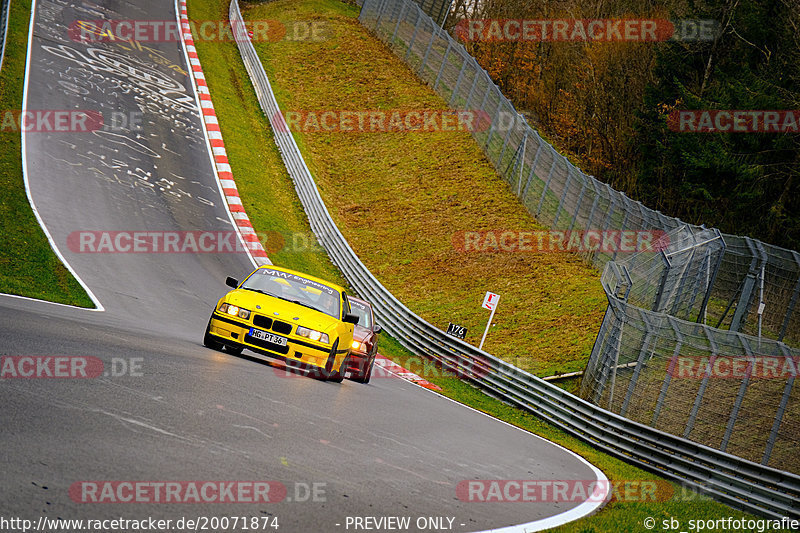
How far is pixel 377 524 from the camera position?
5785mm

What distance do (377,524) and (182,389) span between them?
10.7 ft

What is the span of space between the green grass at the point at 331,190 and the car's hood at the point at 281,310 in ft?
14.8

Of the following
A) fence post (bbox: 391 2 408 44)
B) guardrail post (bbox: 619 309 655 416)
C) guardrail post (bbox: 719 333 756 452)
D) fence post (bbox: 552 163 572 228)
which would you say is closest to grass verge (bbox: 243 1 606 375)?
fence post (bbox: 391 2 408 44)

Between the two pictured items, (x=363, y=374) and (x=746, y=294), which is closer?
(x=363, y=374)

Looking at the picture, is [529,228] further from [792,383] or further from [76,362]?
[76,362]

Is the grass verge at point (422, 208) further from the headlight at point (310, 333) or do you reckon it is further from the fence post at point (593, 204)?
the headlight at point (310, 333)

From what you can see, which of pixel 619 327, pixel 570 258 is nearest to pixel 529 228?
pixel 570 258

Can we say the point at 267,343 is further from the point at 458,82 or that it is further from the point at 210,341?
the point at 458,82

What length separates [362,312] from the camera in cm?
1678

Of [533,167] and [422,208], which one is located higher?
[533,167]

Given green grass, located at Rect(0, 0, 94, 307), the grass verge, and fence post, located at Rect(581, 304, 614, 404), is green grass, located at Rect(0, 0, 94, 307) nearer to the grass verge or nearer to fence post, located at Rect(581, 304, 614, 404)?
fence post, located at Rect(581, 304, 614, 404)

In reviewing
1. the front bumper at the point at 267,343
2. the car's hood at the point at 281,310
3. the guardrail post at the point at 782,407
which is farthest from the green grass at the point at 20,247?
the guardrail post at the point at 782,407

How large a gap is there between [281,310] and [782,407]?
714 centimetres

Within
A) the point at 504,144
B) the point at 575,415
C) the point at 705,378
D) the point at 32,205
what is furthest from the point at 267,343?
the point at 504,144
